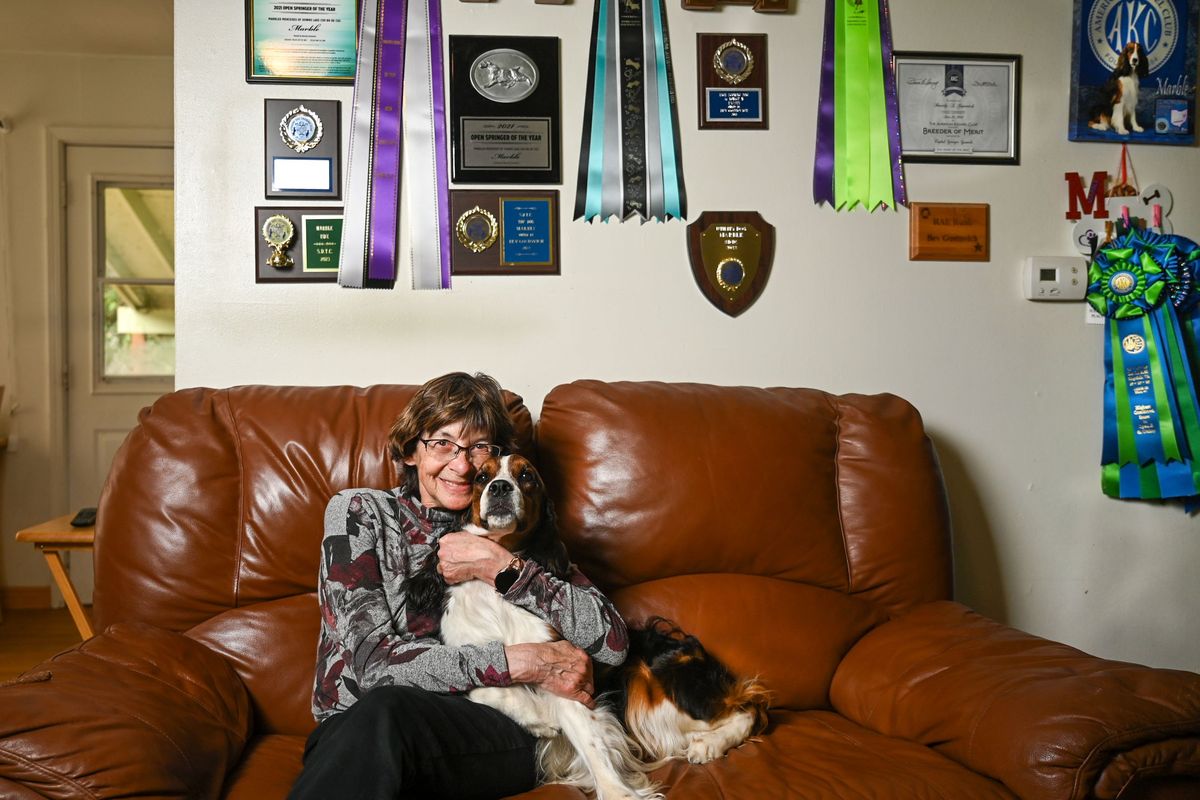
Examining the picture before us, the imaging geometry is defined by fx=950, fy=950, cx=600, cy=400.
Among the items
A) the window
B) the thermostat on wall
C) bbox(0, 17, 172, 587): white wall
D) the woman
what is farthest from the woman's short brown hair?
bbox(0, 17, 172, 587): white wall

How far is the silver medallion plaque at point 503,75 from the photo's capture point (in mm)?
2420

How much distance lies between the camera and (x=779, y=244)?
2.54m

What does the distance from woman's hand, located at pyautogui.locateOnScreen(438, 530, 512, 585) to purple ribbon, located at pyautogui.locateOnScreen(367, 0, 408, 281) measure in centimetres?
98

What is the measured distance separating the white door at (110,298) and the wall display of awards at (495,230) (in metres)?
2.98

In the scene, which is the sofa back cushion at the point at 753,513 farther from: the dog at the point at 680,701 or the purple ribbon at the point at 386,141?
the purple ribbon at the point at 386,141

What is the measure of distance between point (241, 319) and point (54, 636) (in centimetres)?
264

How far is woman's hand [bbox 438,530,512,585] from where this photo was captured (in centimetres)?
164

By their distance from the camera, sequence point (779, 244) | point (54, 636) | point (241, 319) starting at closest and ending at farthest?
point (241, 319) < point (779, 244) < point (54, 636)

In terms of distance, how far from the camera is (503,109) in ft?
7.97

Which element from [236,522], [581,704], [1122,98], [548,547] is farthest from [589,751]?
[1122,98]

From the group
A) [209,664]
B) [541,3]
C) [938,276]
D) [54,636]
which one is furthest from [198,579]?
[54,636]

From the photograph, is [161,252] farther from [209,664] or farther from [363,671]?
[363,671]

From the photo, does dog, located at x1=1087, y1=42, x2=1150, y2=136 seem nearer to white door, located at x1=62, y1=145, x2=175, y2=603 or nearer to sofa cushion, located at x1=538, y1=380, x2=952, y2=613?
sofa cushion, located at x1=538, y1=380, x2=952, y2=613

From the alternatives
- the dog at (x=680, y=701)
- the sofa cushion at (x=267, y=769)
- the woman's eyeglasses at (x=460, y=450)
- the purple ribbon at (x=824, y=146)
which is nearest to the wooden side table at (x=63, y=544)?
the sofa cushion at (x=267, y=769)
